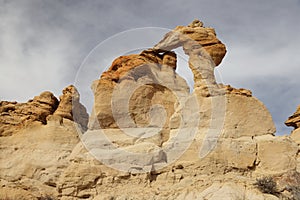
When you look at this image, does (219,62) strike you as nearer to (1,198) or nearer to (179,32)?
(179,32)

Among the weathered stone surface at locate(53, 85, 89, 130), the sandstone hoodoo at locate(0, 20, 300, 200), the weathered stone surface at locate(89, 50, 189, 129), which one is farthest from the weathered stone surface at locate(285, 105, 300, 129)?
the weathered stone surface at locate(53, 85, 89, 130)

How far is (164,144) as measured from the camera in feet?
73.1

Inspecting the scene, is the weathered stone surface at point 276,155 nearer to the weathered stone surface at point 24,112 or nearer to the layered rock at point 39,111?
the layered rock at point 39,111

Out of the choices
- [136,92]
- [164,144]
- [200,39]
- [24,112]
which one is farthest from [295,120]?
[24,112]

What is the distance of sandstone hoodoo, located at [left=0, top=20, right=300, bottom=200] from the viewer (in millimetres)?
20547

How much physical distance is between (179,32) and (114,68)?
3.98m

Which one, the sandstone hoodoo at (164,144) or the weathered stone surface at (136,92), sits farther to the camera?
the weathered stone surface at (136,92)

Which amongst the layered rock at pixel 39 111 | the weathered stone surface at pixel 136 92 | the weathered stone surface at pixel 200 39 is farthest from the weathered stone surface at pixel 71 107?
the weathered stone surface at pixel 200 39

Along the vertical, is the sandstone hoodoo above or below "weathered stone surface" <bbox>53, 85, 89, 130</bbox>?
below

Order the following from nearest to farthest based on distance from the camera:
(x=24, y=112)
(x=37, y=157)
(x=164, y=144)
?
(x=164, y=144) → (x=37, y=157) → (x=24, y=112)

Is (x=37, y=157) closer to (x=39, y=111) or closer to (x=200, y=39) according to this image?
(x=39, y=111)

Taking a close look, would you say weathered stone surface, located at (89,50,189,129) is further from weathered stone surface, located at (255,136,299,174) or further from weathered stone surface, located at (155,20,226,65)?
weathered stone surface, located at (255,136,299,174)

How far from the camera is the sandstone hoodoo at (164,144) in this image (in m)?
20.5

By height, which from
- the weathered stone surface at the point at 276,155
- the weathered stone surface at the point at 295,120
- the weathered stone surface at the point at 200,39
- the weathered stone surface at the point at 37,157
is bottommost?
the weathered stone surface at the point at 276,155
